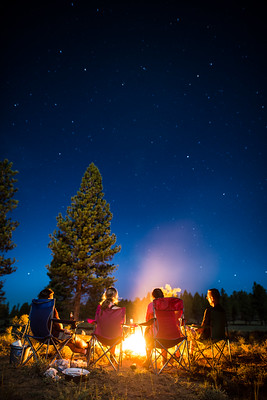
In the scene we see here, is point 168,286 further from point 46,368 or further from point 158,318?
point 46,368

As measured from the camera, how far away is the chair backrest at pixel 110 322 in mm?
3828

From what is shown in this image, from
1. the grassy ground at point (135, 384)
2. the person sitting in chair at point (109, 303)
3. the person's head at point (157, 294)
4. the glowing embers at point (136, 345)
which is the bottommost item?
the glowing embers at point (136, 345)

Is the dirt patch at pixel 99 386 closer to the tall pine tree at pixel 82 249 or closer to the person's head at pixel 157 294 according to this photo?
the person's head at pixel 157 294

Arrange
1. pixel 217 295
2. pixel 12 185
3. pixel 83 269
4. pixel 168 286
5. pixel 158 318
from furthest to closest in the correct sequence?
pixel 83 269 → pixel 12 185 → pixel 168 286 → pixel 217 295 → pixel 158 318

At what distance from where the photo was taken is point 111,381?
3.12 metres

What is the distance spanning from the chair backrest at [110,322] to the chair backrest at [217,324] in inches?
67.0

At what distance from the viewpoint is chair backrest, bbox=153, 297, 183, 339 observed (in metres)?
3.83

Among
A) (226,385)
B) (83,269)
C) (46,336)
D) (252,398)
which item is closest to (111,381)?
(46,336)

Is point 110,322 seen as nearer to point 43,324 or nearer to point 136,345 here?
point 43,324

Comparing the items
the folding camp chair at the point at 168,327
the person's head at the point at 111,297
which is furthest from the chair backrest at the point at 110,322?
the folding camp chair at the point at 168,327

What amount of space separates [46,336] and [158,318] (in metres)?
1.99

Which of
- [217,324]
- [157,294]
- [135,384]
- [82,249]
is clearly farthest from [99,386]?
[82,249]

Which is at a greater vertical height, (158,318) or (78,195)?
(78,195)

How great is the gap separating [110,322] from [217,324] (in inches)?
79.6
